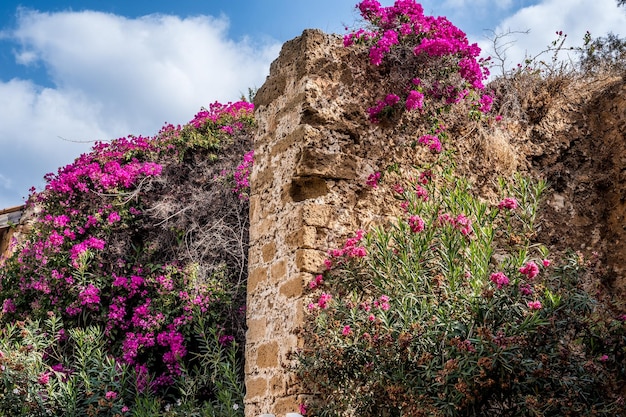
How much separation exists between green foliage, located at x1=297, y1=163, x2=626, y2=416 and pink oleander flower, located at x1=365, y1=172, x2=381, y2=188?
628 mm

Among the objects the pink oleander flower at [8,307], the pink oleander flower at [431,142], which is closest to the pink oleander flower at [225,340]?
the pink oleander flower at [8,307]

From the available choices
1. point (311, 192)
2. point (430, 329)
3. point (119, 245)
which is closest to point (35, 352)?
point (119, 245)

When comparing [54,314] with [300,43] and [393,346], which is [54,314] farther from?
Result: [393,346]

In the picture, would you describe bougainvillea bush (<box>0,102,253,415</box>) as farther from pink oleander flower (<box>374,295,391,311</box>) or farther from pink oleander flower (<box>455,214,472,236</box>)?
pink oleander flower (<box>455,214,472,236</box>)

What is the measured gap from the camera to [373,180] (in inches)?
185

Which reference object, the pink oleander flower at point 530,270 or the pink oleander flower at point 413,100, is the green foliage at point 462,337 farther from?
the pink oleander flower at point 413,100

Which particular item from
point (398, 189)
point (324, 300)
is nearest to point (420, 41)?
point (398, 189)

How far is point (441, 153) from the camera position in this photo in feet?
17.0

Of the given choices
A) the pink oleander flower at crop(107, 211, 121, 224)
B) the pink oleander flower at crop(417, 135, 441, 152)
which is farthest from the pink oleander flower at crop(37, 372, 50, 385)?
the pink oleander flower at crop(417, 135, 441, 152)

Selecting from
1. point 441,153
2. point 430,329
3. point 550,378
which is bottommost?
point 550,378

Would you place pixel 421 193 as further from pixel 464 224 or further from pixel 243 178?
pixel 243 178

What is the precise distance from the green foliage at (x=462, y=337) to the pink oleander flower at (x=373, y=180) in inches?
24.7

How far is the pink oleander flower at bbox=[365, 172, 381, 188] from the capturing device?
4.69 meters

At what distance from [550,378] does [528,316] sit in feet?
1.36
